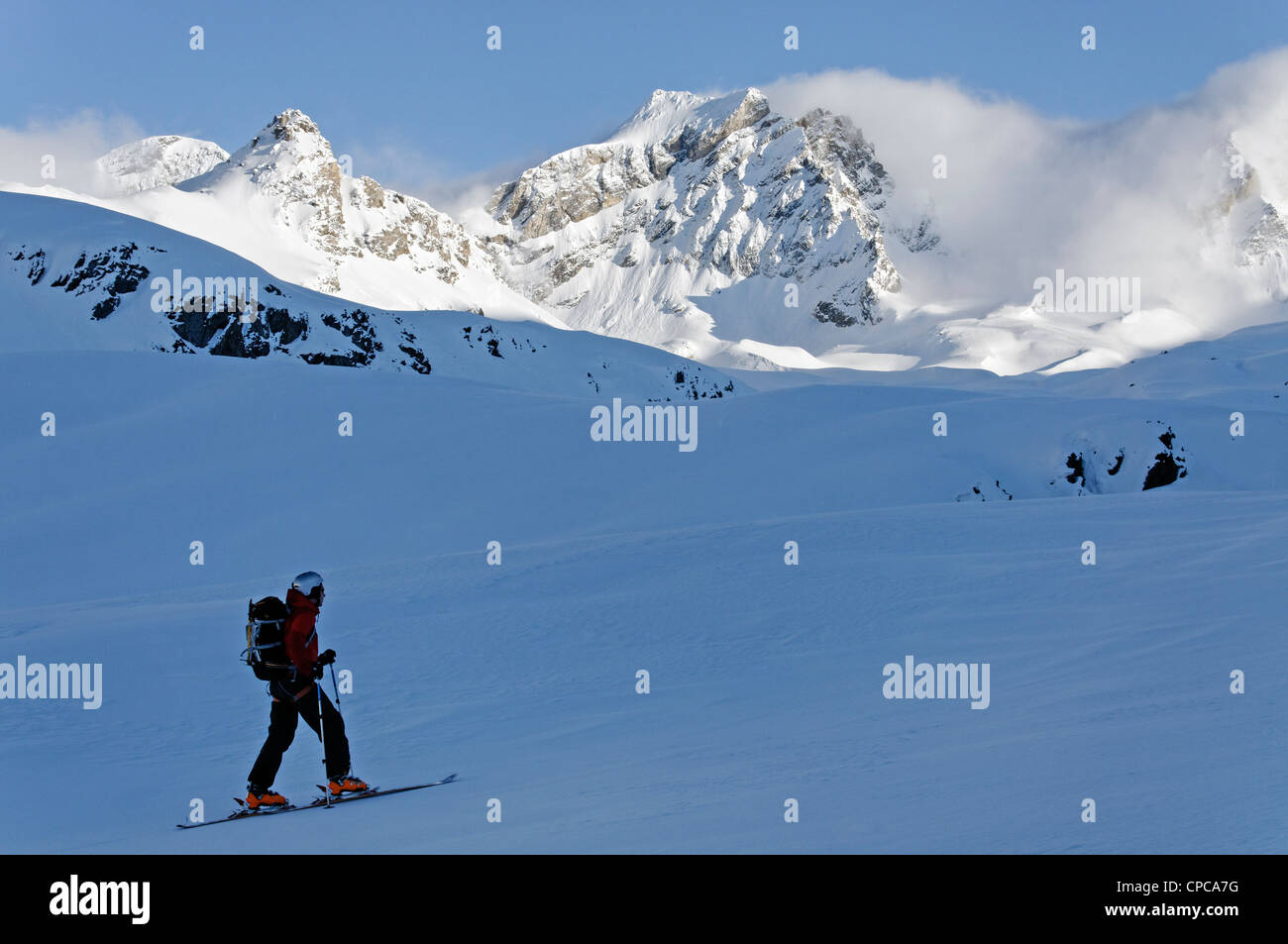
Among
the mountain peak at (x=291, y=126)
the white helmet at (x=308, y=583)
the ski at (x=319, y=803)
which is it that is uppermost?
the mountain peak at (x=291, y=126)

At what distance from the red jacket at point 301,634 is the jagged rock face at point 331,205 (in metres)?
148

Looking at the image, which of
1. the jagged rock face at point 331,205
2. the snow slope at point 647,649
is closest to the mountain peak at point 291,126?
the jagged rock face at point 331,205

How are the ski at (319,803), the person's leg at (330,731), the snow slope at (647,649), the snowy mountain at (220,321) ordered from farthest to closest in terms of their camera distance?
the snowy mountain at (220,321) < the person's leg at (330,731) < the ski at (319,803) < the snow slope at (647,649)

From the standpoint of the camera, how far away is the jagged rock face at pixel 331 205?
6275 inches

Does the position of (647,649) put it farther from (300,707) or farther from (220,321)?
(220,321)

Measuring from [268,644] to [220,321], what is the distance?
60.9 meters

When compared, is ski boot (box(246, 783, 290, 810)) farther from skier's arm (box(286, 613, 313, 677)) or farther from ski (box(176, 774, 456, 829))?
skier's arm (box(286, 613, 313, 677))

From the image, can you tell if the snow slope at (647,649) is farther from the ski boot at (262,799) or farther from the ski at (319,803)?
the ski boot at (262,799)

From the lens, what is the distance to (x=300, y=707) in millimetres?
8492

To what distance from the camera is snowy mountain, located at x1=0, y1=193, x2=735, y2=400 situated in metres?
63.8

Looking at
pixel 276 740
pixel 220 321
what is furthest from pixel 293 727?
pixel 220 321

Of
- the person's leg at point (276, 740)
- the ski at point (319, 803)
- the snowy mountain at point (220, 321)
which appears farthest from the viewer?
the snowy mountain at point (220, 321)

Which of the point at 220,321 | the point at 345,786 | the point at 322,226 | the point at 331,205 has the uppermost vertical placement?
the point at 331,205

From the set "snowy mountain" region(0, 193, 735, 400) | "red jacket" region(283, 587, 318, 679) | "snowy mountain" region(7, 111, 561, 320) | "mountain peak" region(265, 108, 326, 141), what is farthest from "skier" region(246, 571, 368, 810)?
"mountain peak" region(265, 108, 326, 141)
